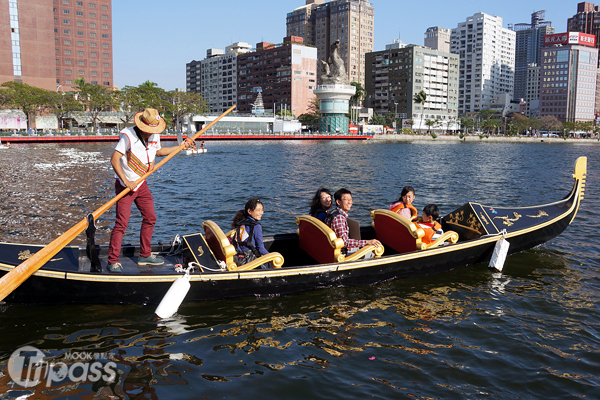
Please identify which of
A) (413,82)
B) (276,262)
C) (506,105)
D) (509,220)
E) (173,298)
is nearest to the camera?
(173,298)

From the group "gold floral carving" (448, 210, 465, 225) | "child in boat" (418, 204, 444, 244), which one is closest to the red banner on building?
"gold floral carving" (448, 210, 465, 225)

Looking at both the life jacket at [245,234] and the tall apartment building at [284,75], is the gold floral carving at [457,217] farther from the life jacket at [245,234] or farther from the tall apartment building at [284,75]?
the tall apartment building at [284,75]

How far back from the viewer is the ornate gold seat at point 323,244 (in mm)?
8416

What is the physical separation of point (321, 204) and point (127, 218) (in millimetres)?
3647

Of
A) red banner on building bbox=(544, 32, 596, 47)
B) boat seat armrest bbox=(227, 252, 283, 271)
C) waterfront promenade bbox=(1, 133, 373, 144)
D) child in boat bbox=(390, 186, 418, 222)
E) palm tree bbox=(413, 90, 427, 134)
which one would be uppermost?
red banner on building bbox=(544, 32, 596, 47)

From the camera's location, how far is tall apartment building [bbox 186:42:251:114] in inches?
6827

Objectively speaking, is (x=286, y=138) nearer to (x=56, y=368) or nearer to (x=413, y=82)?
(x=413, y=82)

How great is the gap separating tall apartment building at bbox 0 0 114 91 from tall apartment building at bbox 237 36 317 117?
48.1m

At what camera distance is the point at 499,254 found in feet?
33.1

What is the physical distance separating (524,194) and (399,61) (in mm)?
141490

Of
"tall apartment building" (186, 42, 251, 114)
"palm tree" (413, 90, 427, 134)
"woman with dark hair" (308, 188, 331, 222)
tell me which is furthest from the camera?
"tall apartment building" (186, 42, 251, 114)

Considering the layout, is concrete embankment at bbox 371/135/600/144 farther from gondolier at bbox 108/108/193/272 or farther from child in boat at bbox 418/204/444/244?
gondolier at bbox 108/108/193/272

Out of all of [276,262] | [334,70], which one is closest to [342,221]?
[276,262]

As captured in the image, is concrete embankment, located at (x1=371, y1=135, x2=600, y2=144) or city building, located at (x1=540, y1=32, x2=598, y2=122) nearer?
concrete embankment, located at (x1=371, y1=135, x2=600, y2=144)
